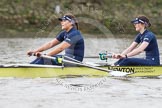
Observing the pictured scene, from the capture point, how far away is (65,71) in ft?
49.6

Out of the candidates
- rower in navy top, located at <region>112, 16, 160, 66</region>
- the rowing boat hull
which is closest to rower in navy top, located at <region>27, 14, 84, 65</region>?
the rowing boat hull

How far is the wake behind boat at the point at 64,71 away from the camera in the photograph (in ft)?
48.7

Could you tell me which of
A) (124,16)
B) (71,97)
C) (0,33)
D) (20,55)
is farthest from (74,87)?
(124,16)

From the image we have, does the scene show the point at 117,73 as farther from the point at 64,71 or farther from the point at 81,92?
the point at 81,92

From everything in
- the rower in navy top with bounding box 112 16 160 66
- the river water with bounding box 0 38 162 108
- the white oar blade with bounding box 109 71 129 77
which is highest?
the rower in navy top with bounding box 112 16 160 66

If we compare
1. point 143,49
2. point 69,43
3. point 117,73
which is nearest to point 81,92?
point 117,73

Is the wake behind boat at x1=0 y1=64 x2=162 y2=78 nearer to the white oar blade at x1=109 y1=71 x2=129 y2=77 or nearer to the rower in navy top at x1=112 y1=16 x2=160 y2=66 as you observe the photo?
the white oar blade at x1=109 y1=71 x2=129 y2=77

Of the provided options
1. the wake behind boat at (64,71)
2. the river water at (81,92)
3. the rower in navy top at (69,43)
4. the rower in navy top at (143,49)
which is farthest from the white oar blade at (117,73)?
the rower in navy top at (69,43)

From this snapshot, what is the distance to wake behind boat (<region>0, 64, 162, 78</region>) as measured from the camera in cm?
1485

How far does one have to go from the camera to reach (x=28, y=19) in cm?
4231

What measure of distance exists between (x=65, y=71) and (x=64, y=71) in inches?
1.1

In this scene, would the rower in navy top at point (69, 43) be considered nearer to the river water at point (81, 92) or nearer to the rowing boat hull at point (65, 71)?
the rowing boat hull at point (65, 71)

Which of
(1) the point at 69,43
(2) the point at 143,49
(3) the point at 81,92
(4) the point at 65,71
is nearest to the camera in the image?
(3) the point at 81,92

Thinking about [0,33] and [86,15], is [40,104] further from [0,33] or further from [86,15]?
[86,15]
